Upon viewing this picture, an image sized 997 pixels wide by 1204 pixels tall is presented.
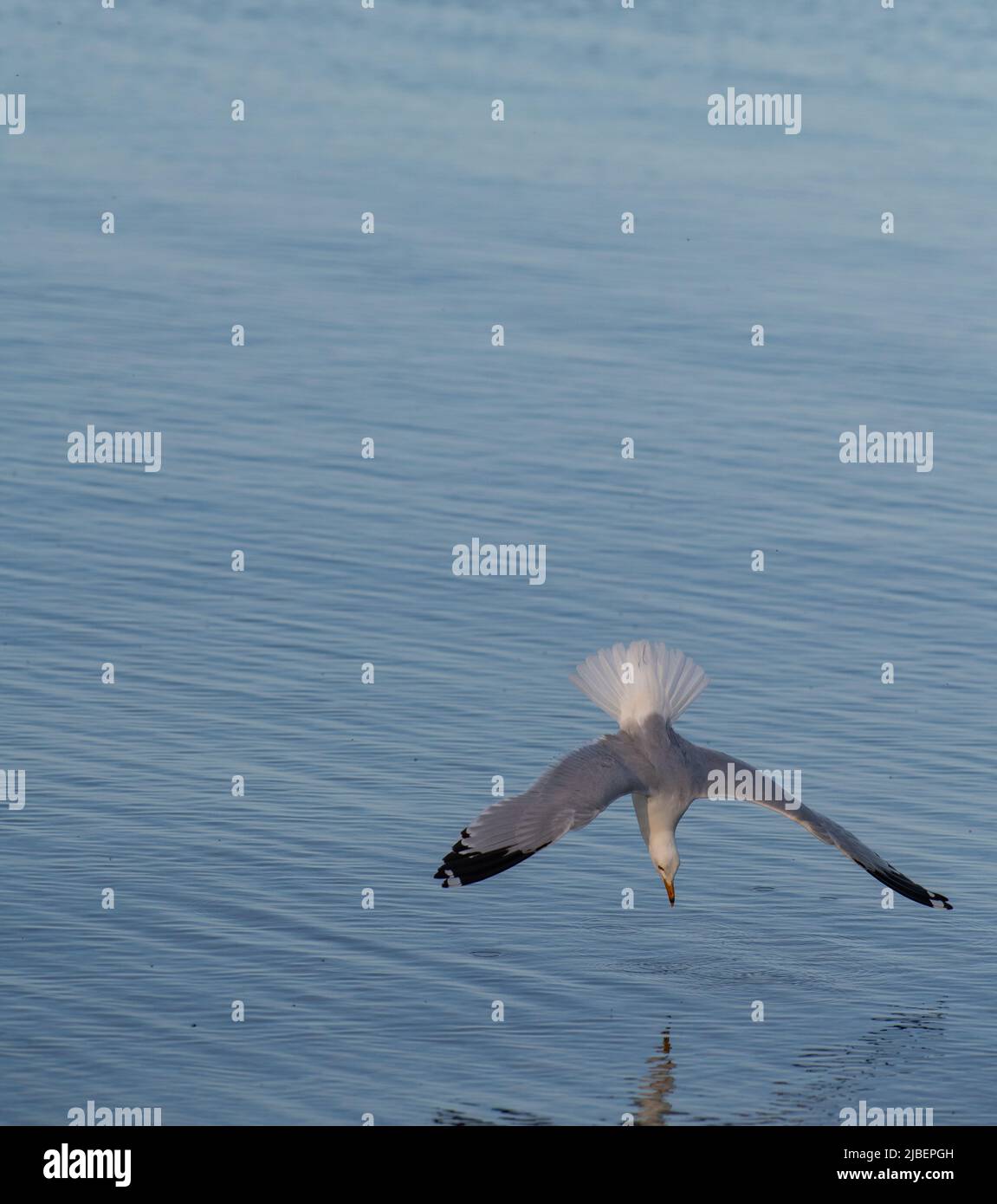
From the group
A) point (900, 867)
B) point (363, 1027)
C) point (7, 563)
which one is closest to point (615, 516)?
point (7, 563)

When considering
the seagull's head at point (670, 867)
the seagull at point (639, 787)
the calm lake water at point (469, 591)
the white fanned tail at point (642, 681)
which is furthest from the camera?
the white fanned tail at point (642, 681)

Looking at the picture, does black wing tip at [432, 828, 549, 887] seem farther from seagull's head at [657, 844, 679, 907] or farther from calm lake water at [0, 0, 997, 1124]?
seagull's head at [657, 844, 679, 907]

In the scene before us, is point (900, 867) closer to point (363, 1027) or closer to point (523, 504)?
point (363, 1027)

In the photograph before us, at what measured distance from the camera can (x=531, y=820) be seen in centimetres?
1770

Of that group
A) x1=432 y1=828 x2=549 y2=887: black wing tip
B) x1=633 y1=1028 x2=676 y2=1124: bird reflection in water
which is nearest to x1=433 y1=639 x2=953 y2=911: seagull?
x1=432 y1=828 x2=549 y2=887: black wing tip

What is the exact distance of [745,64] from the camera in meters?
53.4

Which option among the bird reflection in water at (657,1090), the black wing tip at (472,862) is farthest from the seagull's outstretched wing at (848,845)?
the black wing tip at (472,862)

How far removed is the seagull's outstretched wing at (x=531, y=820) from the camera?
17500 millimetres

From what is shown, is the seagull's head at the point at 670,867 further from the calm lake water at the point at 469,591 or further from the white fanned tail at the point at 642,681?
the white fanned tail at the point at 642,681

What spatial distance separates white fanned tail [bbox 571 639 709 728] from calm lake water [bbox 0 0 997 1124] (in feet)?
6.09

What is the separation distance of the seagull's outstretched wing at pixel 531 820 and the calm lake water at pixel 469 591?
55.6 inches
